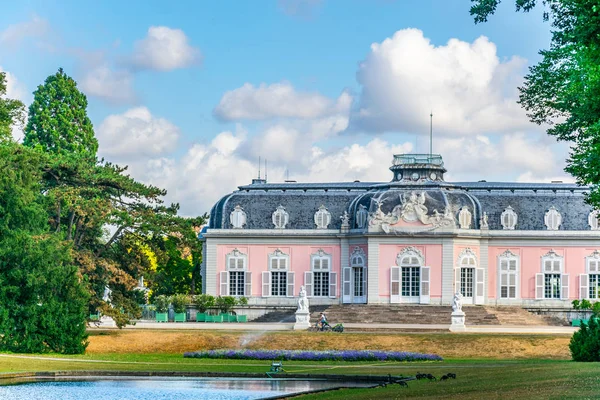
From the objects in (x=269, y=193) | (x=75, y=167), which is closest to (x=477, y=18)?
(x=75, y=167)

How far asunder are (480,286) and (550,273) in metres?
3.97

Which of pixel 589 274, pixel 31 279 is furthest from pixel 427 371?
pixel 589 274

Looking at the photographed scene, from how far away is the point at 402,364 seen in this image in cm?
3656

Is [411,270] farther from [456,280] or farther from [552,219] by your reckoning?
[552,219]

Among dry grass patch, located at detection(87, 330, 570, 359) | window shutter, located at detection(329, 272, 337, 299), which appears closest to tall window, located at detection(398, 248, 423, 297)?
window shutter, located at detection(329, 272, 337, 299)

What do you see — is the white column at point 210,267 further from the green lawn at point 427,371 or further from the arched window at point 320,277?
→ the green lawn at point 427,371

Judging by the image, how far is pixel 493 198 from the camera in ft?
217

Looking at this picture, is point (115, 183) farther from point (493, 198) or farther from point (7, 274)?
point (493, 198)

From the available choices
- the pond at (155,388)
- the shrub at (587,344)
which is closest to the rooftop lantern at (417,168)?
the shrub at (587,344)

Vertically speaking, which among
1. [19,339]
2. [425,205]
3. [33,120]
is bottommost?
[19,339]

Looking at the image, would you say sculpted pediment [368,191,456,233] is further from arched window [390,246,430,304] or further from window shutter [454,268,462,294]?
window shutter [454,268,462,294]

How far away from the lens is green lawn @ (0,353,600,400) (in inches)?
883

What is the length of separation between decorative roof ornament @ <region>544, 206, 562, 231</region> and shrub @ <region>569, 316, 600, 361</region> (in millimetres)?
31789

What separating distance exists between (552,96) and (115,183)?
774 inches
